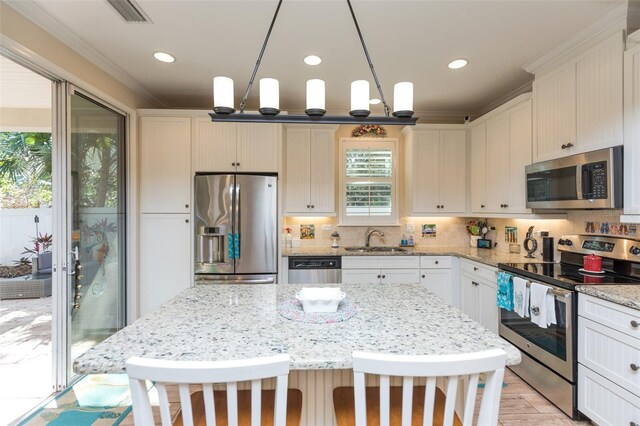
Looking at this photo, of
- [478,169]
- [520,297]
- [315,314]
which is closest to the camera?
[315,314]

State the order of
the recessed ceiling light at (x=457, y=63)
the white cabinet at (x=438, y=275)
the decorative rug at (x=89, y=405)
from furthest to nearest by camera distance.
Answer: the white cabinet at (x=438, y=275) < the recessed ceiling light at (x=457, y=63) < the decorative rug at (x=89, y=405)

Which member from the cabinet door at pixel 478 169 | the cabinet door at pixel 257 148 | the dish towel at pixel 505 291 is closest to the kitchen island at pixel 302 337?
the dish towel at pixel 505 291

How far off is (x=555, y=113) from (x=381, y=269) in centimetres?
216

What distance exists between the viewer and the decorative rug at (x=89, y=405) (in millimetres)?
1923

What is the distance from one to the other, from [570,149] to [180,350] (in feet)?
9.68

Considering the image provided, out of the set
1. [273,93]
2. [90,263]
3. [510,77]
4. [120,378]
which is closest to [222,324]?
[273,93]

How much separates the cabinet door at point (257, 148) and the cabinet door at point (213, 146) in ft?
0.28

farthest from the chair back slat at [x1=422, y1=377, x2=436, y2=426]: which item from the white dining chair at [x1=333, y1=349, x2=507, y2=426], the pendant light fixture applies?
the pendant light fixture

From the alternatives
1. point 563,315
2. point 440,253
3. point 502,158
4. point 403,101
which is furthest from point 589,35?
point 440,253

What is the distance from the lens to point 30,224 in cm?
540

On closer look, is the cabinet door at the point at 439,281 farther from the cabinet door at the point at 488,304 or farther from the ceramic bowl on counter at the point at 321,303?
the ceramic bowl on counter at the point at 321,303

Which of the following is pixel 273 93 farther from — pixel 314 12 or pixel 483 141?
pixel 483 141

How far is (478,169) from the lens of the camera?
146 inches

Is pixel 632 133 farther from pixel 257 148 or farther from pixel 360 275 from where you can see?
pixel 257 148
